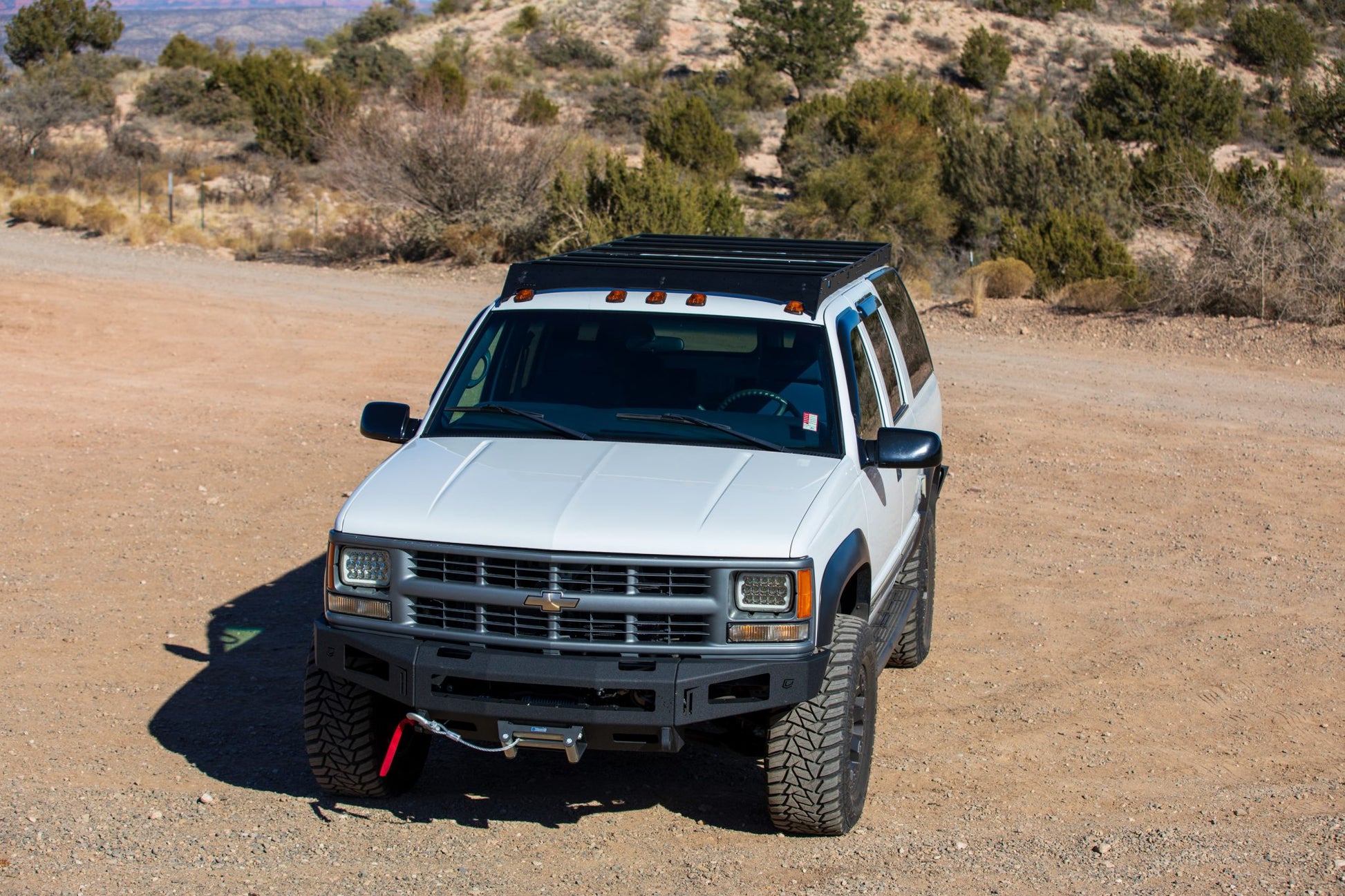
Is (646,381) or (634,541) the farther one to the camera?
(646,381)

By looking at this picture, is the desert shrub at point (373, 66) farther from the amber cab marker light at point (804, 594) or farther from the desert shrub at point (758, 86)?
the amber cab marker light at point (804, 594)

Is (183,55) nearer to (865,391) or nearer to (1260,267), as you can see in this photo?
(1260,267)

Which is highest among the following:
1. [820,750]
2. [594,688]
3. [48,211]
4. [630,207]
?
[594,688]

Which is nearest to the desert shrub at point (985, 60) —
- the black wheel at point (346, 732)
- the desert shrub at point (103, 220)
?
the desert shrub at point (103, 220)

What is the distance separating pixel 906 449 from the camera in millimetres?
5059

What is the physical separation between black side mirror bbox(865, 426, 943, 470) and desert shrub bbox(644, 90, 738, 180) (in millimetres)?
29413

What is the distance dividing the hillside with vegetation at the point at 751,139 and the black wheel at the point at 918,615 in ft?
36.2

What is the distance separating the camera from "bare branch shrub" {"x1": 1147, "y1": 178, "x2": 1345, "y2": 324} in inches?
631

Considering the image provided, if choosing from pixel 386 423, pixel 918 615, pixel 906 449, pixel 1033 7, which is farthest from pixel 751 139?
pixel 906 449

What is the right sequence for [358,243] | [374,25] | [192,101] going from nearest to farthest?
[358,243], [192,101], [374,25]

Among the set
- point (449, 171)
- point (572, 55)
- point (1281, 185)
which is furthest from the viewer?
point (572, 55)

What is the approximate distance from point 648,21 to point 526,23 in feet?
18.5

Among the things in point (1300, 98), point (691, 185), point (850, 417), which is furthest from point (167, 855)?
point (1300, 98)

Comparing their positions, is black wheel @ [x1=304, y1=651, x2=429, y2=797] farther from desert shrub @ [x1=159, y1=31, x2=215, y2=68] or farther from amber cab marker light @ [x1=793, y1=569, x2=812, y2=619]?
desert shrub @ [x1=159, y1=31, x2=215, y2=68]
